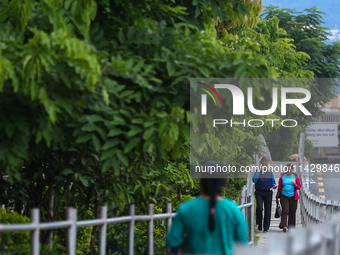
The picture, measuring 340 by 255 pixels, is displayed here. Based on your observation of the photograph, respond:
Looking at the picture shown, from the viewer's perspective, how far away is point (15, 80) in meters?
3.87

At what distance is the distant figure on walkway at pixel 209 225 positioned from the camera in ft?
12.0

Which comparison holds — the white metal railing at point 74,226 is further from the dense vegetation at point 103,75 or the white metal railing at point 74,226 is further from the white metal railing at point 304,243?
the white metal railing at point 304,243

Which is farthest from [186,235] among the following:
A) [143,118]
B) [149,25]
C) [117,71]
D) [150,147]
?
[149,25]

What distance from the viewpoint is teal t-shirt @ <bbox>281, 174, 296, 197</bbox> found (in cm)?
1245

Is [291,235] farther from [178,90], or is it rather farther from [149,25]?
[149,25]

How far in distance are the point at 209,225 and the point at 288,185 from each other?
925 centimetres

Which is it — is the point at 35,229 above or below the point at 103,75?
below

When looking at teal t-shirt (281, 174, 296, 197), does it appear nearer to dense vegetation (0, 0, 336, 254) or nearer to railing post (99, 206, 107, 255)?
dense vegetation (0, 0, 336, 254)

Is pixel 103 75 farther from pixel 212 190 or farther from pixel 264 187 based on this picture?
pixel 264 187

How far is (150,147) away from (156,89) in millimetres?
578

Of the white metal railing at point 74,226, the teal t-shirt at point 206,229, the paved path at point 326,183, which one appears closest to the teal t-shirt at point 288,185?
the white metal railing at point 74,226

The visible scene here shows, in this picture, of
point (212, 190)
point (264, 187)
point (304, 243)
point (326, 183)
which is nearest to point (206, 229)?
point (212, 190)

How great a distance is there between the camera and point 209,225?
3.66 metres

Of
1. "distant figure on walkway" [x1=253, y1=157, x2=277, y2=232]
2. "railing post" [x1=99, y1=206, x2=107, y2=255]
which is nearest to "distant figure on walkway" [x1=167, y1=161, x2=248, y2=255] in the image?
"railing post" [x1=99, y1=206, x2=107, y2=255]
